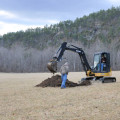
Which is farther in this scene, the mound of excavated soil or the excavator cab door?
the excavator cab door

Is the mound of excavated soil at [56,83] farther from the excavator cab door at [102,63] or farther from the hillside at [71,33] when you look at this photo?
the hillside at [71,33]

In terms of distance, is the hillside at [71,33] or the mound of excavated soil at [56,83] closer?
the mound of excavated soil at [56,83]

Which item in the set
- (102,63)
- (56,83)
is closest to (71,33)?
(102,63)

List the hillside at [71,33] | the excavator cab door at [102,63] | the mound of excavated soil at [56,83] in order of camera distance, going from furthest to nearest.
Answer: the hillside at [71,33], the excavator cab door at [102,63], the mound of excavated soil at [56,83]

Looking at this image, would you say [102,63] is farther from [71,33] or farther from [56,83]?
[71,33]

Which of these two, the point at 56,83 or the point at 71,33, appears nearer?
the point at 56,83

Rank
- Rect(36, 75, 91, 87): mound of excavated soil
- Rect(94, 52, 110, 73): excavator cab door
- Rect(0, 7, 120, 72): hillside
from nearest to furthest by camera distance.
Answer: Rect(36, 75, 91, 87): mound of excavated soil, Rect(94, 52, 110, 73): excavator cab door, Rect(0, 7, 120, 72): hillside

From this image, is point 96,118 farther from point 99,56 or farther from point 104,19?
point 104,19

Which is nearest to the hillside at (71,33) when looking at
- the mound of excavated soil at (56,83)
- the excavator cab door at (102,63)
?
the excavator cab door at (102,63)

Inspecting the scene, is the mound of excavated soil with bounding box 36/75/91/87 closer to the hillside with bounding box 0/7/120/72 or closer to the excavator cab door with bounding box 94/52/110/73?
the excavator cab door with bounding box 94/52/110/73

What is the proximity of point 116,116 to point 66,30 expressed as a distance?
120283 mm

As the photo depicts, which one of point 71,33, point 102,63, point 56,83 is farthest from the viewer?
point 71,33

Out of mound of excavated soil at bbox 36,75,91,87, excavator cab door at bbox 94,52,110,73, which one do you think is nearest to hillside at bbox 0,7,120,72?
excavator cab door at bbox 94,52,110,73

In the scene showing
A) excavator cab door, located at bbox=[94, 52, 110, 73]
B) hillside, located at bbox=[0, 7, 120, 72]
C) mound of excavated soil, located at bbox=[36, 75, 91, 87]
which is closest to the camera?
mound of excavated soil, located at bbox=[36, 75, 91, 87]
